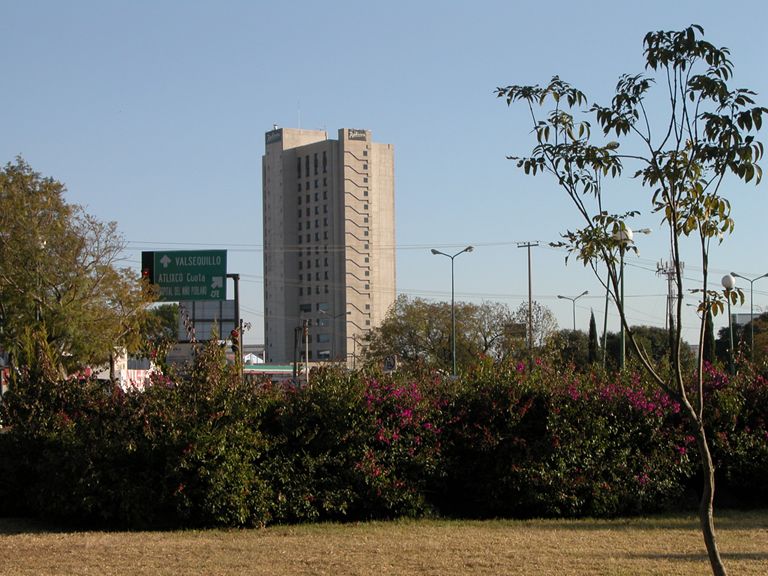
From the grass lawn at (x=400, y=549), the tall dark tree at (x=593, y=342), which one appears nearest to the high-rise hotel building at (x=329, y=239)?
the tall dark tree at (x=593, y=342)

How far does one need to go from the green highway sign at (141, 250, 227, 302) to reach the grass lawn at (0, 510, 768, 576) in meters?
17.7

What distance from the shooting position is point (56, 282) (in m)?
35.6

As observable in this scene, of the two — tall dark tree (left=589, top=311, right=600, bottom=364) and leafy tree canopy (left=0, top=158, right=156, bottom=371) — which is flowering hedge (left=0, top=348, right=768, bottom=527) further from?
tall dark tree (left=589, top=311, right=600, bottom=364)

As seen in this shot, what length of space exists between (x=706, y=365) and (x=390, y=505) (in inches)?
244

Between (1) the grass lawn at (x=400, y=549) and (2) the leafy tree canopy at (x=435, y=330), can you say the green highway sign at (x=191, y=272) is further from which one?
(2) the leafy tree canopy at (x=435, y=330)

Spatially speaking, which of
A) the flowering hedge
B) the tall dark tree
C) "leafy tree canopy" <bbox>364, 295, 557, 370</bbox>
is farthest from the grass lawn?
"leafy tree canopy" <bbox>364, 295, 557, 370</bbox>

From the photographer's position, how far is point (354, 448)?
44.5 ft

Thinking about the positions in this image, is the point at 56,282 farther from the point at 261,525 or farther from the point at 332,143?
the point at 332,143

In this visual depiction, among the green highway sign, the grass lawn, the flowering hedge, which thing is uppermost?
the green highway sign

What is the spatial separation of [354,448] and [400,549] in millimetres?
2840

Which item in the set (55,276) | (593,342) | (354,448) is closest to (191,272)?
(55,276)

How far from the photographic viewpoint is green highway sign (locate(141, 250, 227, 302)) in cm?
3089

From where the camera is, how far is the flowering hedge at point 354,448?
12.8 metres

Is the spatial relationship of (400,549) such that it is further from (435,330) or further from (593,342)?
(435,330)
